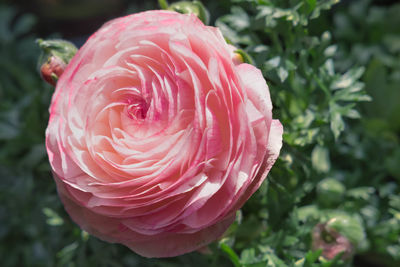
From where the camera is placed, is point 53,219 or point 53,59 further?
point 53,219

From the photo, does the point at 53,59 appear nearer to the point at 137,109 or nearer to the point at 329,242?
the point at 137,109

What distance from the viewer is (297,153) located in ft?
1.92

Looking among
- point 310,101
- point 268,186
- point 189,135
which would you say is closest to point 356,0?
point 310,101

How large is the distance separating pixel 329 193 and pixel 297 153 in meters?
0.08

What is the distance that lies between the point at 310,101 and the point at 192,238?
270 mm

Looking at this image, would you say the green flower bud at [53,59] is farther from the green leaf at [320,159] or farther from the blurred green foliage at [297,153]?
the green leaf at [320,159]

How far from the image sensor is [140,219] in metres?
0.45

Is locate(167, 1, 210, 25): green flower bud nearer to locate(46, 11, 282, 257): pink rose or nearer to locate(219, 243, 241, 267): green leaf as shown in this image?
locate(46, 11, 282, 257): pink rose

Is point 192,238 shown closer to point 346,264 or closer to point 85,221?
point 85,221

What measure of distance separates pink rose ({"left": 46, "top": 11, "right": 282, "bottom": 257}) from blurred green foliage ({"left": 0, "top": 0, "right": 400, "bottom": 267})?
113 mm

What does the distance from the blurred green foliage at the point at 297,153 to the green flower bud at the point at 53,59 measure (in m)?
0.21

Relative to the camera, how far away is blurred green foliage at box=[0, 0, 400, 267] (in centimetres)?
58

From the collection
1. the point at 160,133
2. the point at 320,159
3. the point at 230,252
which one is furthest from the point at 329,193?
the point at 160,133

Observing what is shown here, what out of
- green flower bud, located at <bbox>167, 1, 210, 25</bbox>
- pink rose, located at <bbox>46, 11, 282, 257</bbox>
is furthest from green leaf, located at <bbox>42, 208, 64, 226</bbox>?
green flower bud, located at <bbox>167, 1, 210, 25</bbox>
